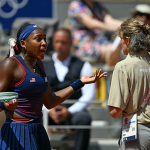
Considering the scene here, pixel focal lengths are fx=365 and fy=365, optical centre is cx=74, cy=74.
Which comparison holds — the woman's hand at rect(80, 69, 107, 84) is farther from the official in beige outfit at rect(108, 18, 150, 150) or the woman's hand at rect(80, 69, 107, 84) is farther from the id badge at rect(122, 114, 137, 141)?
the id badge at rect(122, 114, 137, 141)

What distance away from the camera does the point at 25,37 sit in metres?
3.26

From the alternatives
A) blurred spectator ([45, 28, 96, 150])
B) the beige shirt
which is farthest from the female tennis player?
blurred spectator ([45, 28, 96, 150])

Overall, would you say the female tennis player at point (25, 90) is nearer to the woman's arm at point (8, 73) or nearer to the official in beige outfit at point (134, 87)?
the woman's arm at point (8, 73)

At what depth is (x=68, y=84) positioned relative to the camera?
5.37 m

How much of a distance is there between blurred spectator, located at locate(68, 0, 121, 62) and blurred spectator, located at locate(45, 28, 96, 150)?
3.30 feet

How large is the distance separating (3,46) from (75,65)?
95.4 inches

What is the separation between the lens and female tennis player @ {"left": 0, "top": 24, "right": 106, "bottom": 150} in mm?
3074

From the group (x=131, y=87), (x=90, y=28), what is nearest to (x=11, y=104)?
(x=131, y=87)

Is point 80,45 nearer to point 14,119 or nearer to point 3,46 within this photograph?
point 3,46

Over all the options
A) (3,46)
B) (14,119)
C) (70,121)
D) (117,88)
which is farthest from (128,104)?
(3,46)

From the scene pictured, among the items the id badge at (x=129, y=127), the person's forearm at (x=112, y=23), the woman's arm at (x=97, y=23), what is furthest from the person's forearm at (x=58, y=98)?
the person's forearm at (x=112, y=23)

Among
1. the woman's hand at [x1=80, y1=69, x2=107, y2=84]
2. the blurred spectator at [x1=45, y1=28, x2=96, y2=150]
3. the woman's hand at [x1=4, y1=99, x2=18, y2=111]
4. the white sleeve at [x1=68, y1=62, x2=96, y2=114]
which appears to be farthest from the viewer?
the white sleeve at [x1=68, y1=62, x2=96, y2=114]

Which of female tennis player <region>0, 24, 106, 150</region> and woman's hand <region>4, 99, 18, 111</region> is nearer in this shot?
woman's hand <region>4, 99, 18, 111</region>

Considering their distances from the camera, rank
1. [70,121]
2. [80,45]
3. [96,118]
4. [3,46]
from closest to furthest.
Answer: [70,121] → [96,118] → [80,45] → [3,46]
